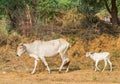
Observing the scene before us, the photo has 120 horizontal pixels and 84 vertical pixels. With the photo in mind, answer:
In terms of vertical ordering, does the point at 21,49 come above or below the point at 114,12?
below

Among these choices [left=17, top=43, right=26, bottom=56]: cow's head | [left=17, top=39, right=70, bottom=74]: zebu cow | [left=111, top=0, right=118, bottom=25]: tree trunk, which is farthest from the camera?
[left=111, top=0, right=118, bottom=25]: tree trunk

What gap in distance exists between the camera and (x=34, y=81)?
12.9 metres

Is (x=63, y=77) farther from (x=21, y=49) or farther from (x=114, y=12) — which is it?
(x=114, y=12)

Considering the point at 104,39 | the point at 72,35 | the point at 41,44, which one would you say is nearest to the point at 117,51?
the point at 104,39

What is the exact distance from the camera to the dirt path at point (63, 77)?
1284 centimetres

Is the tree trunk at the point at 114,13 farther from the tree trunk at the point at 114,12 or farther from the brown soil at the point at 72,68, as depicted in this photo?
the brown soil at the point at 72,68

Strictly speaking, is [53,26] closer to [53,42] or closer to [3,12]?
[3,12]

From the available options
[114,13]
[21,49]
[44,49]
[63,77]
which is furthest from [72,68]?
[114,13]

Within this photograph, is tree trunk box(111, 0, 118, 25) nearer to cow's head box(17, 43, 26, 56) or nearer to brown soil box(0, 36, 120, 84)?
brown soil box(0, 36, 120, 84)

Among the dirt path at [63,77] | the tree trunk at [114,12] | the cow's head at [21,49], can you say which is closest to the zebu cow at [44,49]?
the cow's head at [21,49]

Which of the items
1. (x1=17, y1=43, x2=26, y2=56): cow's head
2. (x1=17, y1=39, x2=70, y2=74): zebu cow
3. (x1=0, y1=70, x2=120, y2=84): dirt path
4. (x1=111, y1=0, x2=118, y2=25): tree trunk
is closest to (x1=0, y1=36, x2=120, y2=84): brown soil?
(x1=0, y1=70, x2=120, y2=84): dirt path

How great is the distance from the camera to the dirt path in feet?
42.1

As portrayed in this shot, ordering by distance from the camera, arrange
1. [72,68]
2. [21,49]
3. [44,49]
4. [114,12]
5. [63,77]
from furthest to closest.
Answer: [114,12]
[72,68]
[44,49]
[21,49]
[63,77]

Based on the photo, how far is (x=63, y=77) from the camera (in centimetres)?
1381
